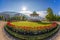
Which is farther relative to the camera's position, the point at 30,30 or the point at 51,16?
the point at 51,16

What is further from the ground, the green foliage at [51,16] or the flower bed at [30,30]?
the green foliage at [51,16]

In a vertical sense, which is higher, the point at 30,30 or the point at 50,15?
the point at 50,15

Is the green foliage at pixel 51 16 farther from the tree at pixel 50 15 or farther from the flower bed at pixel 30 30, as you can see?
the flower bed at pixel 30 30

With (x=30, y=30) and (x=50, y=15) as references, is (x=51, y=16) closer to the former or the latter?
(x=50, y=15)

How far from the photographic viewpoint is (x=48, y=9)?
3.92 meters

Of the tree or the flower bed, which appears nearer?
the flower bed

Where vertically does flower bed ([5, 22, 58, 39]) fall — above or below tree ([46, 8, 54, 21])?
below

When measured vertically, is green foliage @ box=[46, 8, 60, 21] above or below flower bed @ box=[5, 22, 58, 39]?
above

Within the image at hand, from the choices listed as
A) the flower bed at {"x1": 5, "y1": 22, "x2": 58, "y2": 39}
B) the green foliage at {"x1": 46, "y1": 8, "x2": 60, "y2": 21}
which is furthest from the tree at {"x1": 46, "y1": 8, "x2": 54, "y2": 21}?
the flower bed at {"x1": 5, "y1": 22, "x2": 58, "y2": 39}

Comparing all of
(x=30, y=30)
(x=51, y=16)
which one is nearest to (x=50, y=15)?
(x=51, y=16)

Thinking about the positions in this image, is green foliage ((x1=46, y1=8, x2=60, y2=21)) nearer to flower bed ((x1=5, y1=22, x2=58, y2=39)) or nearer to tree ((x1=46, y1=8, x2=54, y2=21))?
tree ((x1=46, y1=8, x2=54, y2=21))

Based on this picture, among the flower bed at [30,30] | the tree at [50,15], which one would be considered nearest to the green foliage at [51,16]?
the tree at [50,15]

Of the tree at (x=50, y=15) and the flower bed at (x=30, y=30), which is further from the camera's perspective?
the tree at (x=50, y=15)

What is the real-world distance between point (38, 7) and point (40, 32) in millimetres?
720
